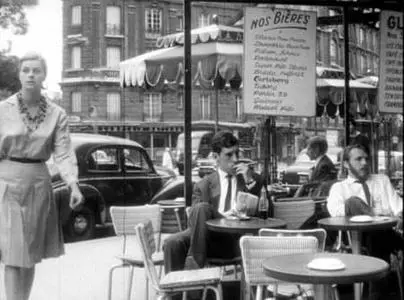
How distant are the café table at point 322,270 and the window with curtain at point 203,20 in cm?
386

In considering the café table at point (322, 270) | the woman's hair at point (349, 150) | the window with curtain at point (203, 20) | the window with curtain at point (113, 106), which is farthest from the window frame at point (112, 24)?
the café table at point (322, 270)

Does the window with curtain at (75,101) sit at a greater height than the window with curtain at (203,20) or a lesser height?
lesser

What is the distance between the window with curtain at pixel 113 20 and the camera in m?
7.02

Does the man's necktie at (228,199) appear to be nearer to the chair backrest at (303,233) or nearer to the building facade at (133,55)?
the chair backrest at (303,233)

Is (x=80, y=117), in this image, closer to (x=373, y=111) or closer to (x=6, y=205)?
(x=6, y=205)

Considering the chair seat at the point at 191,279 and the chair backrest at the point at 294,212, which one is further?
the chair backrest at the point at 294,212

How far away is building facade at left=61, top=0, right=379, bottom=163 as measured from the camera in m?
7.00

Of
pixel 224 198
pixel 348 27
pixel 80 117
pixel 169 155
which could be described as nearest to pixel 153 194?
pixel 169 155

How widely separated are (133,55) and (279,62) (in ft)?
5.09

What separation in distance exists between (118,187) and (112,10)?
92.7 inches

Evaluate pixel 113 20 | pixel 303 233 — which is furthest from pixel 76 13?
pixel 303 233

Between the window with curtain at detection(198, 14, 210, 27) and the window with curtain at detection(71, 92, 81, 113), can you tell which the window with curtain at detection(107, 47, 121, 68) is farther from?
the window with curtain at detection(198, 14, 210, 27)

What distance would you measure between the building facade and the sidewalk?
4.04 feet

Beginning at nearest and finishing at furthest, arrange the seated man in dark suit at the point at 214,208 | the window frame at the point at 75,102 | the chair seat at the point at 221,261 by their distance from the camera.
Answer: the seated man in dark suit at the point at 214,208, the chair seat at the point at 221,261, the window frame at the point at 75,102
